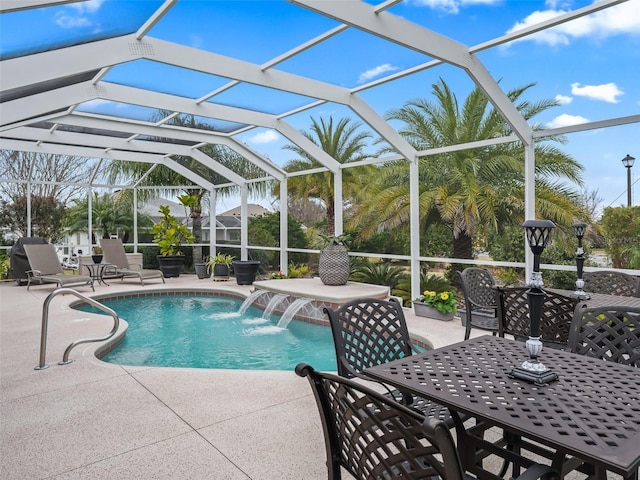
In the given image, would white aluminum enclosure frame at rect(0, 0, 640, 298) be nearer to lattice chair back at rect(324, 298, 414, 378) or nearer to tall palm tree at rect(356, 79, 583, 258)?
tall palm tree at rect(356, 79, 583, 258)

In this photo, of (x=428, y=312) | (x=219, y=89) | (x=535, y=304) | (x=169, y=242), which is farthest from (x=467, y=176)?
(x=169, y=242)

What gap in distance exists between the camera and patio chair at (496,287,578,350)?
3.37 m

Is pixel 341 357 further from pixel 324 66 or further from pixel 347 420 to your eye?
pixel 324 66

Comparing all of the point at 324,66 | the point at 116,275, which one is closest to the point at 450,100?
the point at 324,66

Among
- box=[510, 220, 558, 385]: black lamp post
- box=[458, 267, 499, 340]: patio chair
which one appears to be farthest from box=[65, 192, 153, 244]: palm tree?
box=[510, 220, 558, 385]: black lamp post

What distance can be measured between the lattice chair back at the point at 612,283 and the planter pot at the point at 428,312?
2462 millimetres

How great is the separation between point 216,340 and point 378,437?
5.69 metres

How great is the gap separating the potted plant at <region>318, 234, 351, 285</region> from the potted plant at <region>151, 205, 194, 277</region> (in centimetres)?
622

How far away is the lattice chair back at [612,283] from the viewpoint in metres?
4.44

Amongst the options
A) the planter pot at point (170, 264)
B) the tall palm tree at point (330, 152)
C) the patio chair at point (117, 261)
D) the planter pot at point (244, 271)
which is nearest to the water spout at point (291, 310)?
the planter pot at point (244, 271)

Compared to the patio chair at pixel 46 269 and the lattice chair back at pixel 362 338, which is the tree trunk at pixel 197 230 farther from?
the lattice chair back at pixel 362 338

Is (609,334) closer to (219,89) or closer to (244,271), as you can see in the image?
(219,89)

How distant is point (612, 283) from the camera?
4.66m

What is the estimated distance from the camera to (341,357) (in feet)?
8.62
